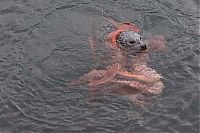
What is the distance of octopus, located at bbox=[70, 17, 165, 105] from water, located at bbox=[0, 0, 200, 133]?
17 centimetres

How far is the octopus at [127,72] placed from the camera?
834 cm

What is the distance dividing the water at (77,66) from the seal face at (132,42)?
0.40 metres

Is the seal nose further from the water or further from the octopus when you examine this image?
the water

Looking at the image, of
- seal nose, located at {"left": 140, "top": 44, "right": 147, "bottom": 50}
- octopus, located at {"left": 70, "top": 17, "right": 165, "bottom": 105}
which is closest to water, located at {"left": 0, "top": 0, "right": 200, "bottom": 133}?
octopus, located at {"left": 70, "top": 17, "right": 165, "bottom": 105}

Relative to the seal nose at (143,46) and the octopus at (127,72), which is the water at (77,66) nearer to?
the octopus at (127,72)

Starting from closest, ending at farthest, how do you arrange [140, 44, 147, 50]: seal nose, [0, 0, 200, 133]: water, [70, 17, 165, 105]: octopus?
[0, 0, 200, 133]: water
[70, 17, 165, 105]: octopus
[140, 44, 147, 50]: seal nose

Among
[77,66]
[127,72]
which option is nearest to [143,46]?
[127,72]

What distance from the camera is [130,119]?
7855mm

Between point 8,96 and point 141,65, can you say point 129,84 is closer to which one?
point 141,65

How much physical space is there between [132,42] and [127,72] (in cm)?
78

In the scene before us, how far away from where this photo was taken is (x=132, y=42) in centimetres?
912

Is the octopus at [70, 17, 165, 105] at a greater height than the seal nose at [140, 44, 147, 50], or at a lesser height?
lesser

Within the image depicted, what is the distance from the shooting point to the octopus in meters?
8.34

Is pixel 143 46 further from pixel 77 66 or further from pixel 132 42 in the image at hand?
pixel 77 66
